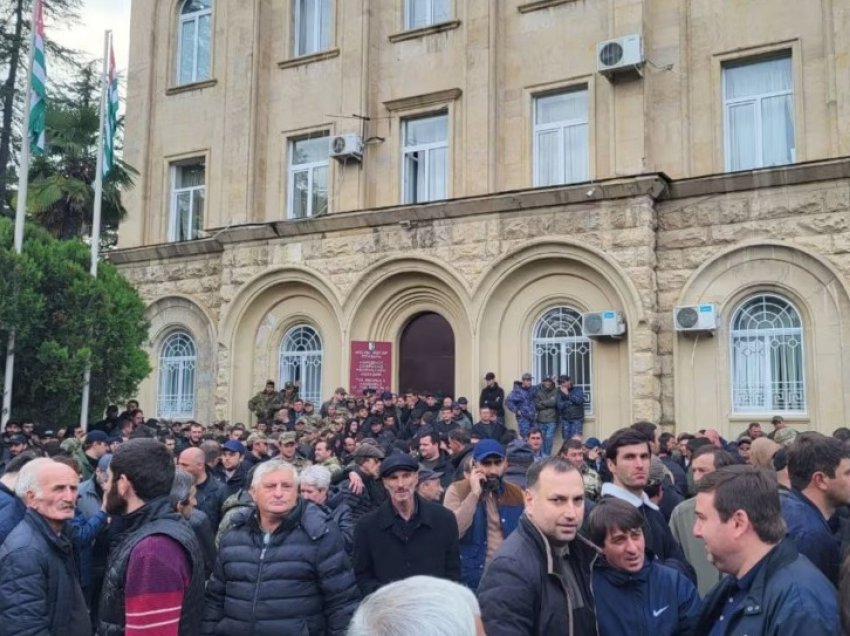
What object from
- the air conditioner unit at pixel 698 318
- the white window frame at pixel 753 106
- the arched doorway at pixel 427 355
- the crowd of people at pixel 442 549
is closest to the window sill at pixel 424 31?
the white window frame at pixel 753 106

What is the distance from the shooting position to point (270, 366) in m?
19.7

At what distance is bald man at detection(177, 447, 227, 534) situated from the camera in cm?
702

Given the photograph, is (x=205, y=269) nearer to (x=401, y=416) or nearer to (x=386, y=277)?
(x=386, y=277)

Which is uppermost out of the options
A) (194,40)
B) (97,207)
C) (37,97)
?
(194,40)

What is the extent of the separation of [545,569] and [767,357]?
12.5 meters

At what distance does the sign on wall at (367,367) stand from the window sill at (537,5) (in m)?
7.64

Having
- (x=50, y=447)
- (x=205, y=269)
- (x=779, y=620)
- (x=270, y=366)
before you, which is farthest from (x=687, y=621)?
(x=205, y=269)

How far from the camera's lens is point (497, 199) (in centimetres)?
1634

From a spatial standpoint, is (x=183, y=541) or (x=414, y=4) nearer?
(x=183, y=541)

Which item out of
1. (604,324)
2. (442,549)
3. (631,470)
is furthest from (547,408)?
(631,470)

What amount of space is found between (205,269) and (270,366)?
3.14 metres

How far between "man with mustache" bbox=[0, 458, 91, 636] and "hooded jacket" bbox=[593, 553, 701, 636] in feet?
7.95

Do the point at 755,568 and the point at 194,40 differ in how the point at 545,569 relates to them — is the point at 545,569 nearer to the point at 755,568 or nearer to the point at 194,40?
the point at 755,568

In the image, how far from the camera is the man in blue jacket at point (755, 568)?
282cm
